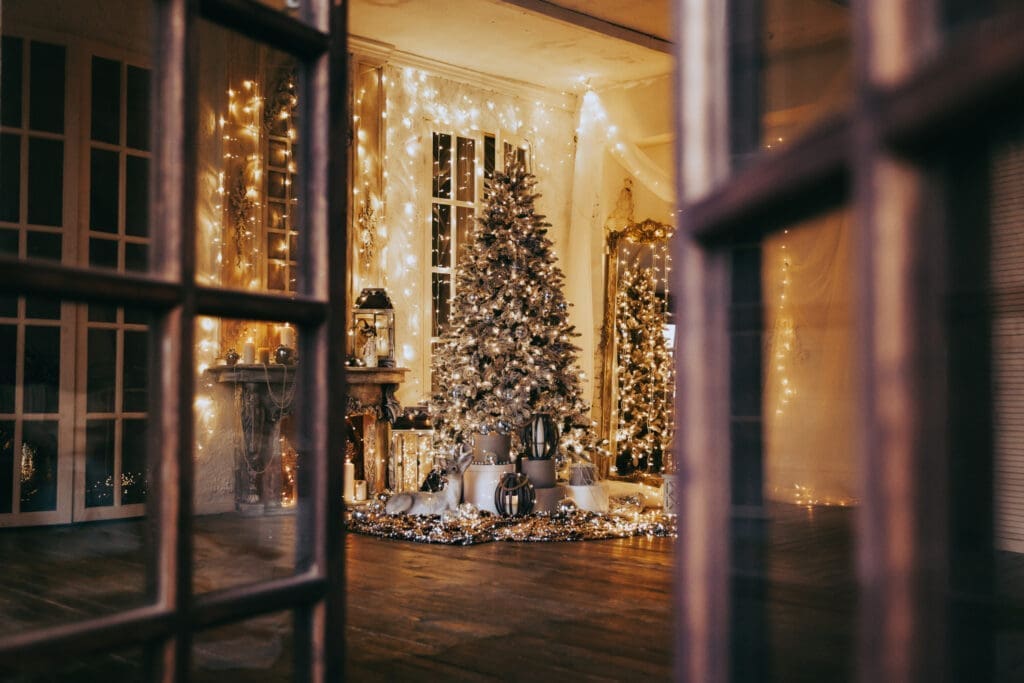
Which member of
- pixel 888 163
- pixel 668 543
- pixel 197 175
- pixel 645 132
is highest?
pixel 645 132

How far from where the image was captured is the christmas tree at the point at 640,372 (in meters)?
8.09

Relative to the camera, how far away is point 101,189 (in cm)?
562

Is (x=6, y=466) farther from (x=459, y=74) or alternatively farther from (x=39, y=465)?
(x=459, y=74)

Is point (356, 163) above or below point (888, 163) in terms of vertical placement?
above

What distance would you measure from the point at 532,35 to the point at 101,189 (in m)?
3.31

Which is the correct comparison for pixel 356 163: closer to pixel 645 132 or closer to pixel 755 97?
pixel 645 132

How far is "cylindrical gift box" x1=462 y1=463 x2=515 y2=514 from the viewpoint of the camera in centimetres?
574

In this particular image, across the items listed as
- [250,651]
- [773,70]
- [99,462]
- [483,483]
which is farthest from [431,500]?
[773,70]

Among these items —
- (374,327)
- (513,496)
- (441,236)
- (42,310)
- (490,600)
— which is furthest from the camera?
(441,236)

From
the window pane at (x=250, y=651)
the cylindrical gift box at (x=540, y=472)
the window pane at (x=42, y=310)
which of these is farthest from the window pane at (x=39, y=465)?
the window pane at (x=250, y=651)

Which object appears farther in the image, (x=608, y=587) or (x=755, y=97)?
(x=608, y=587)

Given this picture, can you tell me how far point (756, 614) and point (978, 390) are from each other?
379 mm

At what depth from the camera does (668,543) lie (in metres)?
4.93

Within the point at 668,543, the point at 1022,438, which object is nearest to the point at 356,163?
the point at 668,543
